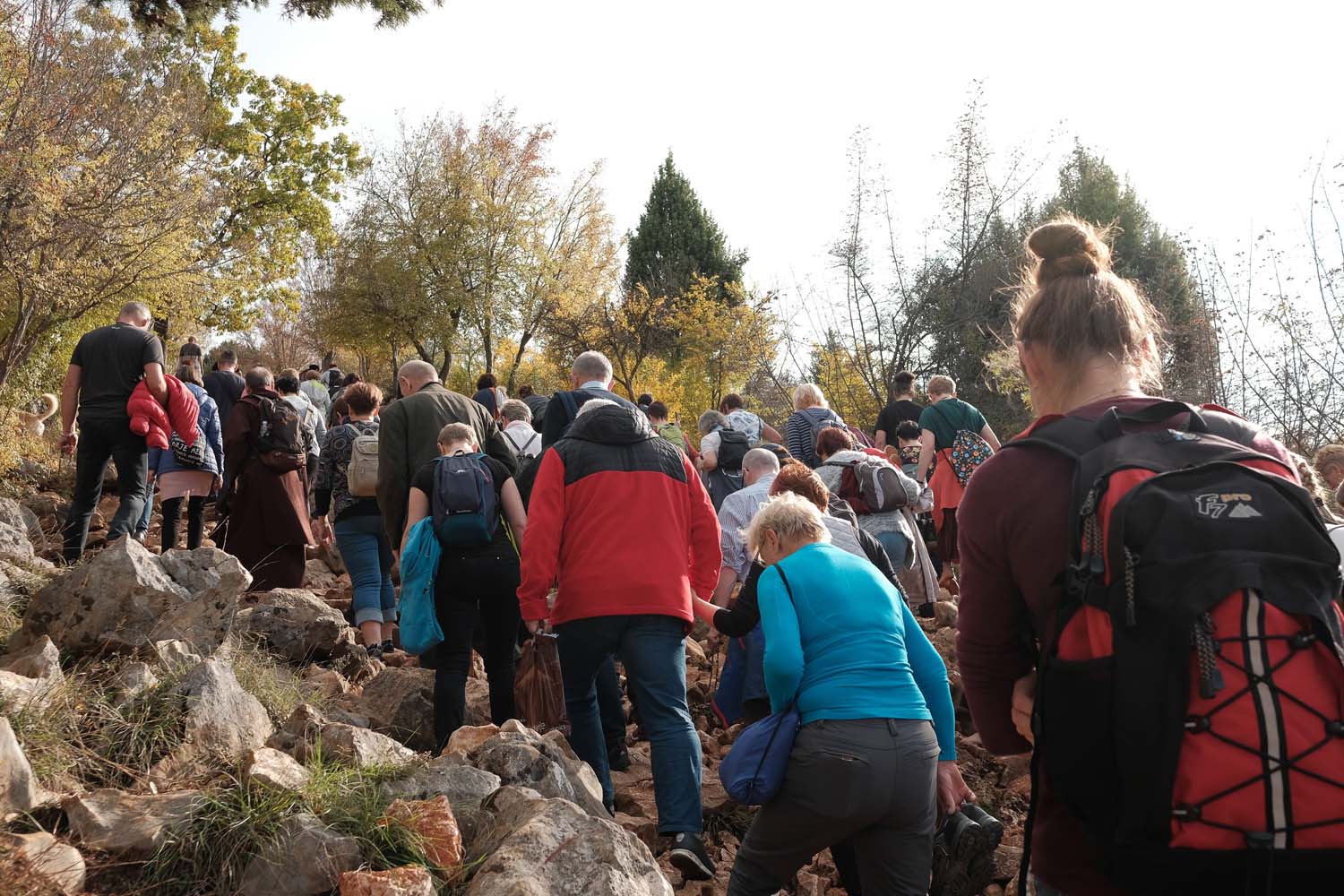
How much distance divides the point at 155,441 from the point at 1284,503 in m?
7.57


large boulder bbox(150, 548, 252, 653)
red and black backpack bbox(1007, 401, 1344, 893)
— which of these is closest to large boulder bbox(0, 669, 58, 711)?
large boulder bbox(150, 548, 252, 653)

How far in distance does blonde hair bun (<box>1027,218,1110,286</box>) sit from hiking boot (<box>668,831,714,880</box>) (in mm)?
2882

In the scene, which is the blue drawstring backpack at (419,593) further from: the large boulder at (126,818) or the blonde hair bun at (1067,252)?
the blonde hair bun at (1067,252)

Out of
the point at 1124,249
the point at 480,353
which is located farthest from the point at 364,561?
the point at 480,353

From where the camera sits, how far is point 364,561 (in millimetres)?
7586

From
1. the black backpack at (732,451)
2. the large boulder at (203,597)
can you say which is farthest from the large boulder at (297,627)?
the black backpack at (732,451)

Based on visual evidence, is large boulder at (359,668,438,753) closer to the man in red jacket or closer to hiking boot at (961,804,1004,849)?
the man in red jacket

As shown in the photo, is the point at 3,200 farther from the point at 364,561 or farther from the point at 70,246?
the point at 364,561

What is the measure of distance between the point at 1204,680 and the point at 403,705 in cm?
468

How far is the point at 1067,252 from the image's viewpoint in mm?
2328

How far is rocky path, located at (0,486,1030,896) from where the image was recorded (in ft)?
11.4

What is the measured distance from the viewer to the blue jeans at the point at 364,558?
7.55 m

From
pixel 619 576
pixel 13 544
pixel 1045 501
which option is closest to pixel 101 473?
pixel 13 544

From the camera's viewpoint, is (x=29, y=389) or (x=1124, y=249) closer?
(x=29, y=389)
